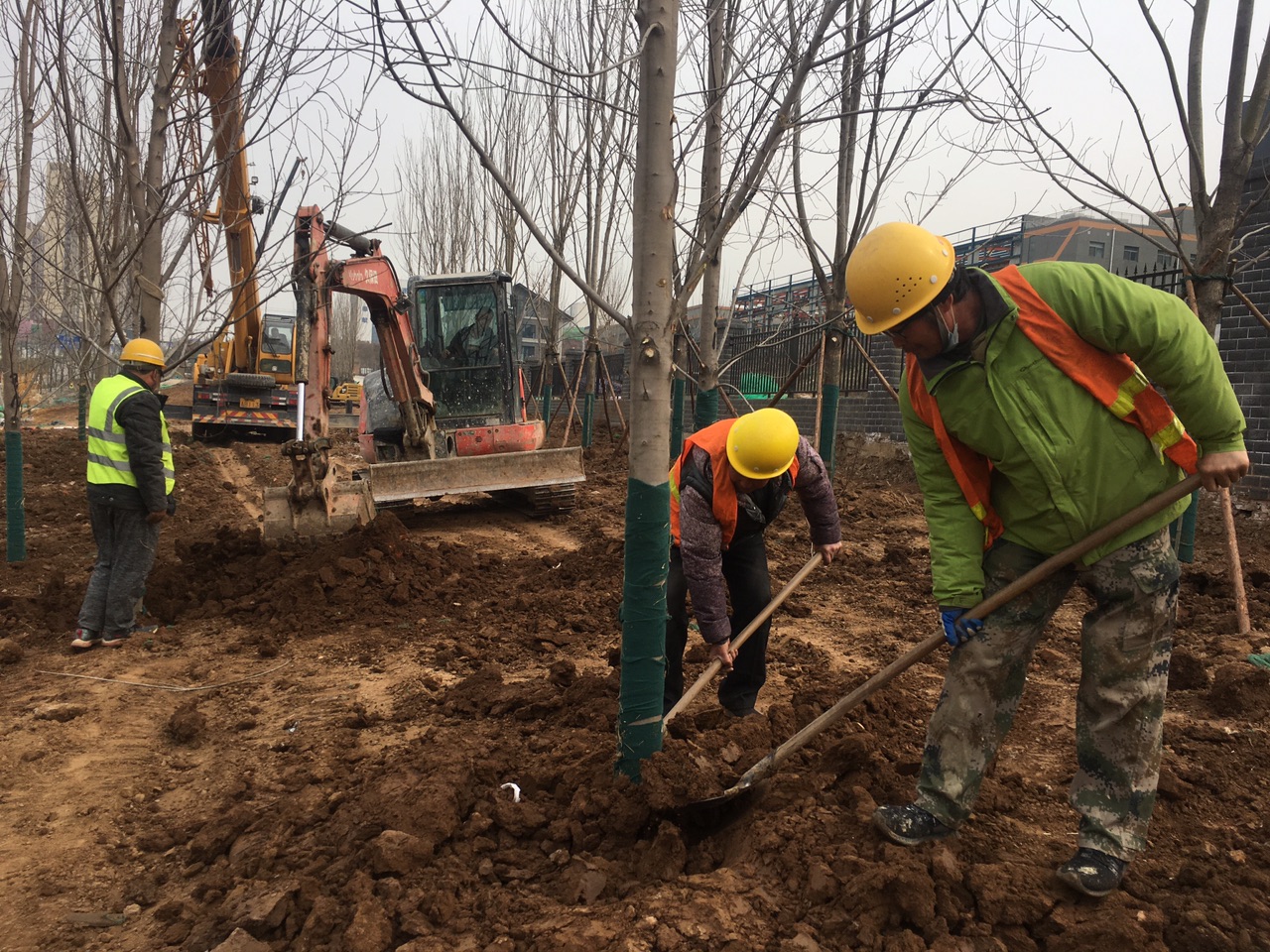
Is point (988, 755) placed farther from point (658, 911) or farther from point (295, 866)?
point (295, 866)

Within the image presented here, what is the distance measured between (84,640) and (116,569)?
45cm

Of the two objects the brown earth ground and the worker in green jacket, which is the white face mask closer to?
the worker in green jacket

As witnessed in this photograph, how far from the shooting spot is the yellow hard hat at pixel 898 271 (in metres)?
2.25

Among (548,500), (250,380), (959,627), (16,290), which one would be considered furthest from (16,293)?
(250,380)

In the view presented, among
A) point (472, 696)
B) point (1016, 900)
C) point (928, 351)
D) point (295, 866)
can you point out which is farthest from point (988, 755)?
point (472, 696)

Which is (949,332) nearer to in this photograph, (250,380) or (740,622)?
(740,622)

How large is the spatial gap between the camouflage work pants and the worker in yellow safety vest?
4722mm

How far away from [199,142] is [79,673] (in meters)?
3.46

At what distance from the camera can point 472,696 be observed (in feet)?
13.8

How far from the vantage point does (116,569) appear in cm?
511

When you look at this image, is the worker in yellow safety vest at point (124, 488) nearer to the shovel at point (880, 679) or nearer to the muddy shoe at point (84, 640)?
the muddy shoe at point (84, 640)

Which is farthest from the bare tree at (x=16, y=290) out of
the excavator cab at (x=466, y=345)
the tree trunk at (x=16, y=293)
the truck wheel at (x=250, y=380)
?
the truck wheel at (x=250, y=380)

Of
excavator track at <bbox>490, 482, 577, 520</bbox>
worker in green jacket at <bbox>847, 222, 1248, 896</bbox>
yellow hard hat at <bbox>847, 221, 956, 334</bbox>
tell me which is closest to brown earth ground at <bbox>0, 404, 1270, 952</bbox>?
worker in green jacket at <bbox>847, 222, 1248, 896</bbox>

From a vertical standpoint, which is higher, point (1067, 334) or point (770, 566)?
point (1067, 334)
